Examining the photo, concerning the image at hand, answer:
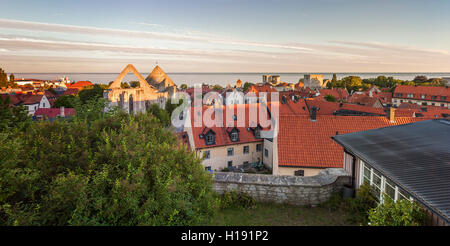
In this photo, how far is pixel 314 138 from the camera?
58.9ft

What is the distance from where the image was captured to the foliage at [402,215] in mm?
6176

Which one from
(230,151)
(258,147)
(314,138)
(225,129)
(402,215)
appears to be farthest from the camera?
(258,147)

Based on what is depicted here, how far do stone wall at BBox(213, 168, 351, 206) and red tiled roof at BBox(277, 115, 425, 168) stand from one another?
4.02 meters

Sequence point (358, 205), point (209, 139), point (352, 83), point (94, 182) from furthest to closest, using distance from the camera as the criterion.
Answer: point (352, 83) < point (209, 139) < point (358, 205) < point (94, 182)

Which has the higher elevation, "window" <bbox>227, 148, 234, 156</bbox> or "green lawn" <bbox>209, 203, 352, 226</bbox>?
"green lawn" <bbox>209, 203, 352, 226</bbox>

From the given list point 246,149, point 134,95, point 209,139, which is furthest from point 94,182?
point 134,95

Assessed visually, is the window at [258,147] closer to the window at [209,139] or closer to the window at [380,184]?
the window at [209,139]

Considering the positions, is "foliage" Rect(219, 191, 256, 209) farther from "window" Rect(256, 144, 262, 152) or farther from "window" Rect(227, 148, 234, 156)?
"window" Rect(256, 144, 262, 152)

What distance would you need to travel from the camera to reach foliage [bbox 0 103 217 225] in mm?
5363

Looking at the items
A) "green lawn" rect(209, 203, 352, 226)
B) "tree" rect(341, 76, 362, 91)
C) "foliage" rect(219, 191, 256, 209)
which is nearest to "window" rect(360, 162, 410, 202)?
"green lawn" rect(209, 203, 352, 226)

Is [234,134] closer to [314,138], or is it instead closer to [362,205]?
[314,138]

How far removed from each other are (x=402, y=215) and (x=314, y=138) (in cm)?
1188
